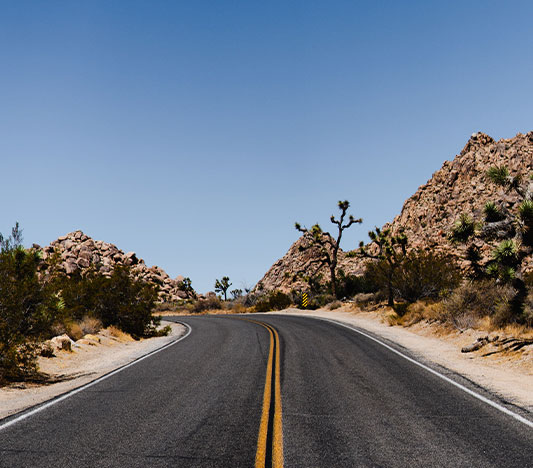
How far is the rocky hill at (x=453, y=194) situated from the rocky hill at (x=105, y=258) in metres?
20.1

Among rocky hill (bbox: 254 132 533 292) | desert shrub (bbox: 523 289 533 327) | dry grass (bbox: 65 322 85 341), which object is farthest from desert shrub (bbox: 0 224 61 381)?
rocky hill (bbox: 254 132 533 292)

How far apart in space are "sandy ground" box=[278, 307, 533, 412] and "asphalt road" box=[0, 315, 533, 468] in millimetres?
1102

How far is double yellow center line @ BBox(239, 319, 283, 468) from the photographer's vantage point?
17.5ft

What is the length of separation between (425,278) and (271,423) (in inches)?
954

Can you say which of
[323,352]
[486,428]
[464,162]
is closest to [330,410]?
[486,428]

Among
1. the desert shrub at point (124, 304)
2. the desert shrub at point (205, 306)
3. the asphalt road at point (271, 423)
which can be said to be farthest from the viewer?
the desert shrub at point (205, 306)

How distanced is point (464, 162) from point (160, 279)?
2566 inches

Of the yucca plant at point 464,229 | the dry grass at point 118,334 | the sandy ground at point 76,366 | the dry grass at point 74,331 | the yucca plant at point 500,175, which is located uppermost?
the yucca plant at point 500,175

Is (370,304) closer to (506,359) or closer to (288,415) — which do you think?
(506,359)

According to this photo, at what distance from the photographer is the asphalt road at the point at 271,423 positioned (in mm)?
5477

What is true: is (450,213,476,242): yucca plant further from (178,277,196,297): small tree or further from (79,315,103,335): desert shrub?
(178,277,196,297): small tree

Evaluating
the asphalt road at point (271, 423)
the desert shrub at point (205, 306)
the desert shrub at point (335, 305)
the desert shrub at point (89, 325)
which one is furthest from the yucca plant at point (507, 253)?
the desert shrub at point (205, 306)

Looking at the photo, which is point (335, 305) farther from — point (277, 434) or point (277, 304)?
point (277, 434)

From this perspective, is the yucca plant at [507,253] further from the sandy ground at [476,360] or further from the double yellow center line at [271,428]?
the double yellow center line at [271,428]
